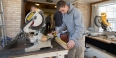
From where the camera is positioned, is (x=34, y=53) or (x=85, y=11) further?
(x=85, y=11)

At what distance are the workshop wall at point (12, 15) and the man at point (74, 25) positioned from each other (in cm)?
194

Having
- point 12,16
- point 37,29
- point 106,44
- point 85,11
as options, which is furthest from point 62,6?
point 85,11

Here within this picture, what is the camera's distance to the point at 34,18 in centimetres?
108

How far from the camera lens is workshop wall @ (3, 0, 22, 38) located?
9.16 feet

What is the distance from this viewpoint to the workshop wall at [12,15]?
279cm

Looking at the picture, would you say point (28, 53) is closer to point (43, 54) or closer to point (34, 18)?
point (43, 54)

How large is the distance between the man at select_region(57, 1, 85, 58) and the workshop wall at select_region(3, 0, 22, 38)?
6.36 feet

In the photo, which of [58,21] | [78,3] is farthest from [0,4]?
[78,3]

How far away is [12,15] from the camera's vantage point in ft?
9.39

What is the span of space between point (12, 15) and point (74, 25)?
223 centimetres

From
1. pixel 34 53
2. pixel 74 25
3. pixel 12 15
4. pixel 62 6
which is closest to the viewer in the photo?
pixel 34 53

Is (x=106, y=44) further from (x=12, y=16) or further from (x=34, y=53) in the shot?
(x=12, y=16)

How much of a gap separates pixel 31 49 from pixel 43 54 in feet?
0.46

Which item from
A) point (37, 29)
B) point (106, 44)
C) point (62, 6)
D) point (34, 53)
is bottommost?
point (106, 44)
